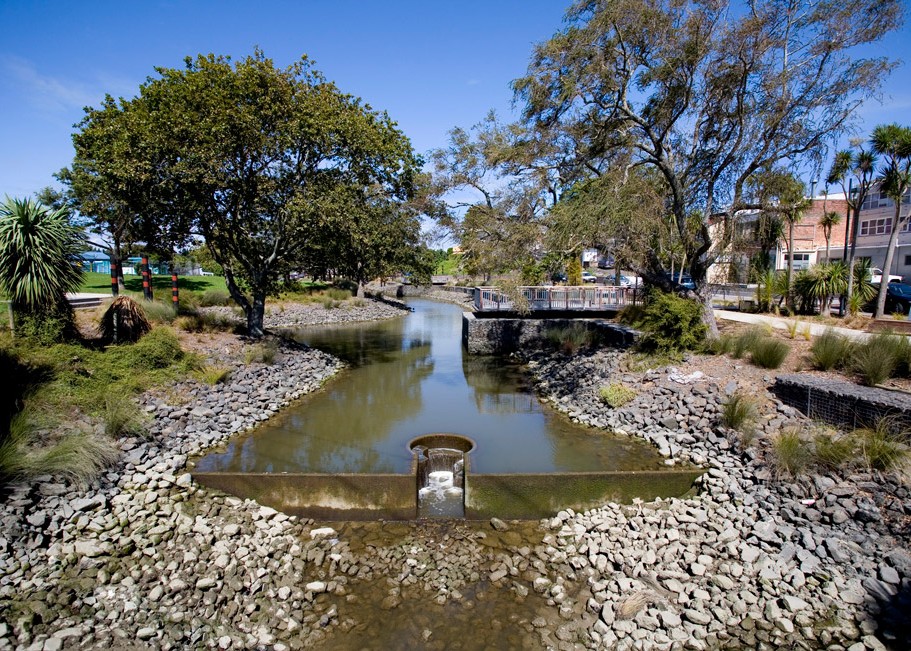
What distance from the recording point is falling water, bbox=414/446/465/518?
8305 millimetres

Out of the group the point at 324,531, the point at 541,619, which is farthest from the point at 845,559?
the point at 324,531

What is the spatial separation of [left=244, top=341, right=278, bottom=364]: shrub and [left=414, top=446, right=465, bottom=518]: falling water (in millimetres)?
7421

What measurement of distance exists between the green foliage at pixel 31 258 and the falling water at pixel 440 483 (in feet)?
30.3

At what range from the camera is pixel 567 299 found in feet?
73.9

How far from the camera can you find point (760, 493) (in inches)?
309

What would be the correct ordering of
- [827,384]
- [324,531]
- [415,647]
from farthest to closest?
A: 1. [827,384]
2. [324,531]
3. [415,647]

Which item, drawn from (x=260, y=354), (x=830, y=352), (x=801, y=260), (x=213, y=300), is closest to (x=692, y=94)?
(x=830, y=352)

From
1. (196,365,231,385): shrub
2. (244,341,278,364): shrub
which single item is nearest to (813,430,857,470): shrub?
(196,365,231,385): shrub

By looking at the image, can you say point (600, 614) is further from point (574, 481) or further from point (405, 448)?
point (405, 448)

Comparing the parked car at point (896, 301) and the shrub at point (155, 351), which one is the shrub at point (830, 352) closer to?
the parked car at point (896, 301)

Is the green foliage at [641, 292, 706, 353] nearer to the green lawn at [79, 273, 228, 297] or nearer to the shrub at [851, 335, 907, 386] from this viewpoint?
the shrub at [851, 335, 907, 386]

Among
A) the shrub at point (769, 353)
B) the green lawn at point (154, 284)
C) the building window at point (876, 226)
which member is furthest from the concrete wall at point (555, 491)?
the building window at point (876, 226)

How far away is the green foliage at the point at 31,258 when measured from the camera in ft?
37.8

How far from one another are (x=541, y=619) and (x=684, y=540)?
245 centimetres
